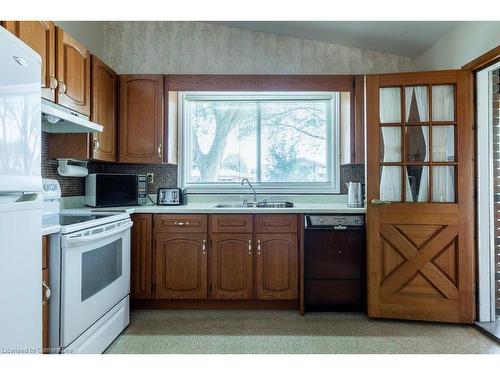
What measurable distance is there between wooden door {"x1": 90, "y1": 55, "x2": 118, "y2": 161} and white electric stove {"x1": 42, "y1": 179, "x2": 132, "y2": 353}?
0.47 m

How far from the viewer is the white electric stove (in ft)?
5.54

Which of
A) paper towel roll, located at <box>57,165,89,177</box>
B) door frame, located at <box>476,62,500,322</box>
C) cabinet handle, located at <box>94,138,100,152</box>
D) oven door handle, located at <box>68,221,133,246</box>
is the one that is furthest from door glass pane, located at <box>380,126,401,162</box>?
paper towel roll, located at <box>57,165,89,177</box>

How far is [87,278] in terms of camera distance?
1901 mm

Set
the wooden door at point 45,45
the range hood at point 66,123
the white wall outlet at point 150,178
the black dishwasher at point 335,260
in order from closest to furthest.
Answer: the wooden door at point 45,45 → the range hood at point 66,123 → the black dishwasher at point 335,260 → the white wall outlet at point 150,178

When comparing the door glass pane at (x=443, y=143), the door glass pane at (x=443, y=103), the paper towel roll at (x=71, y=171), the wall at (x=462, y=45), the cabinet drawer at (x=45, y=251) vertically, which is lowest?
the cabinet drawer at (x=45, y=251)

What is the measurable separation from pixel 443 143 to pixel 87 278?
266cm

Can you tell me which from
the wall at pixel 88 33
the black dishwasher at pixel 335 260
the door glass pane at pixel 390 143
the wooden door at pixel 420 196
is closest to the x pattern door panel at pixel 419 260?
the wooden door at pixel 420 196

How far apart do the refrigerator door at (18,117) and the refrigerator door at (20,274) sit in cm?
8

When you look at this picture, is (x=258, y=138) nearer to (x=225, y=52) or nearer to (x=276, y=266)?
(x=225, y=52)

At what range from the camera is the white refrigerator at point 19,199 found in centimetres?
118

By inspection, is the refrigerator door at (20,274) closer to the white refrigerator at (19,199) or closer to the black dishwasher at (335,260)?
the white refrigerator at (19,199)

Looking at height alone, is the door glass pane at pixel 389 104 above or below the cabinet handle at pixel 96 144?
above

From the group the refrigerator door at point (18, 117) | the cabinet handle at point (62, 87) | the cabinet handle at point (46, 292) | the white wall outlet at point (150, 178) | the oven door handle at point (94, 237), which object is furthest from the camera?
the white wall outlet at point (150, 178)
